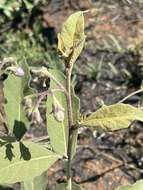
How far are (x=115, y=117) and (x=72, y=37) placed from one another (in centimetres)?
23

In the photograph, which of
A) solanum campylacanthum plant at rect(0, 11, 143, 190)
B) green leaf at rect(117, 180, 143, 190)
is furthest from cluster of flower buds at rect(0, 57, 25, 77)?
green leaf at rect(117, 180, 143, 190)

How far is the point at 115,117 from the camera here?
1504 mm

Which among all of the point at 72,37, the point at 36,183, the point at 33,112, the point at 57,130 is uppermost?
the point at 72,37

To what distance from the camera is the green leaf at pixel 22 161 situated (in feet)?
5.54

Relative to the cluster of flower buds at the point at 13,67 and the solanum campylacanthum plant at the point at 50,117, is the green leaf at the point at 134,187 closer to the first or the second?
the solanum campylacanthum plant at the point at 50,117

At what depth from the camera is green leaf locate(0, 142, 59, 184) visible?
1.69 metres

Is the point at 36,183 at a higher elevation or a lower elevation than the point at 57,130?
lower

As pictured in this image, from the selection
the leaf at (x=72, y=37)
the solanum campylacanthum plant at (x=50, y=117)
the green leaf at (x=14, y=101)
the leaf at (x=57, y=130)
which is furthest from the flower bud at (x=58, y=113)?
the green leaf at (x=14, y=101)

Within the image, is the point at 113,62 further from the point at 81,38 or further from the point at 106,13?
the point at 81,38

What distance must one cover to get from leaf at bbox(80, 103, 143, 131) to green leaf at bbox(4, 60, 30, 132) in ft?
1.59

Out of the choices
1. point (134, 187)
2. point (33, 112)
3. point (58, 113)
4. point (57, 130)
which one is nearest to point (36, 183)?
point (57, 130)

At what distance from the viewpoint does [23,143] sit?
67.5 inches

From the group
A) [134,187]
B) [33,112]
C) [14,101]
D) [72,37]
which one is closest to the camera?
[72,37]

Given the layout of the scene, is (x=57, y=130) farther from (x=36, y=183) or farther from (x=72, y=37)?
(x=72, y=37)
